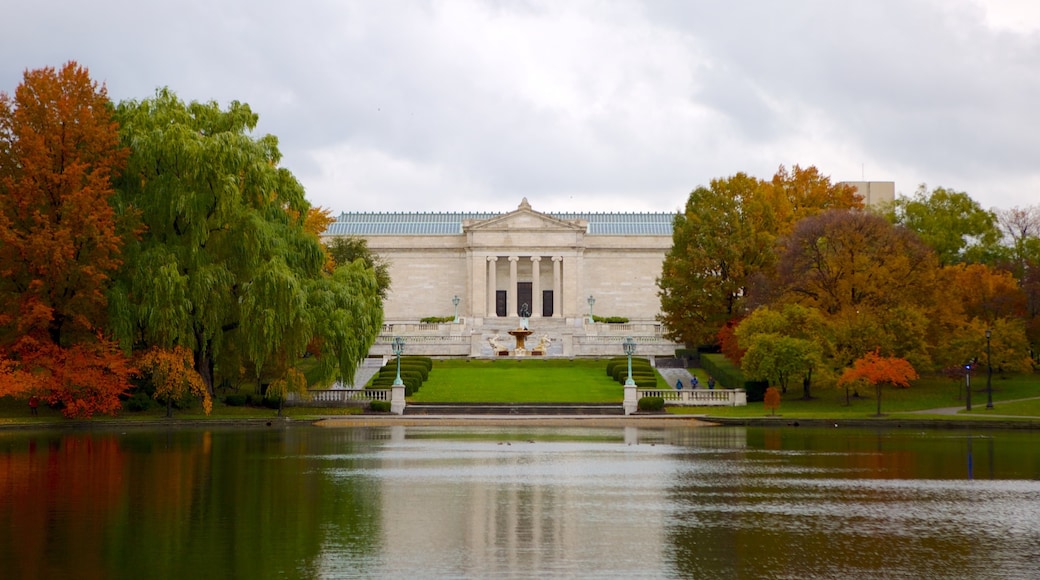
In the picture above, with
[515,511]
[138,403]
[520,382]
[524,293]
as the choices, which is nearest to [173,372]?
[138,403]

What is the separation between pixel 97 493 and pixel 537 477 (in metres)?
9.03

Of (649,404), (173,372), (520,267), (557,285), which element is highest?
(520,267)

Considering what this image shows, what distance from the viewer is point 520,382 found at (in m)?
61.9

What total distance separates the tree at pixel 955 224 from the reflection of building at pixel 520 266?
32.2 meters

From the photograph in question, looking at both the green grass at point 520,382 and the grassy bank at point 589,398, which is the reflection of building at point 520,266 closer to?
the green grass at point 520,382

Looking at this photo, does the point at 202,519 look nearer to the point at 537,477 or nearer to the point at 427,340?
the point at 537,477

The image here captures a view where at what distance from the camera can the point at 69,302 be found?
1807 inches

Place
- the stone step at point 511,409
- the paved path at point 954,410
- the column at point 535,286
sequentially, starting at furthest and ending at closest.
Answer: the column at point 535,286, the stone step at point 511,409, the paved path at point 954,410

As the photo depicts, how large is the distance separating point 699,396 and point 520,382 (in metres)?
10.8

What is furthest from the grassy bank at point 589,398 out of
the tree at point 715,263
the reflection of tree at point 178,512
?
the reflection of tree at point 178,512

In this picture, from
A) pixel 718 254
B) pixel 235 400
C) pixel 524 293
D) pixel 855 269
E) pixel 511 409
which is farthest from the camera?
pixel 524 293

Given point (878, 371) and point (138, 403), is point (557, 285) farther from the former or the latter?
point (138, 403)

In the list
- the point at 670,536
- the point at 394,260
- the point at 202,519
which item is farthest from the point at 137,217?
the point at 394,260

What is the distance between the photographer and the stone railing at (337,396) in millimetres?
52281
